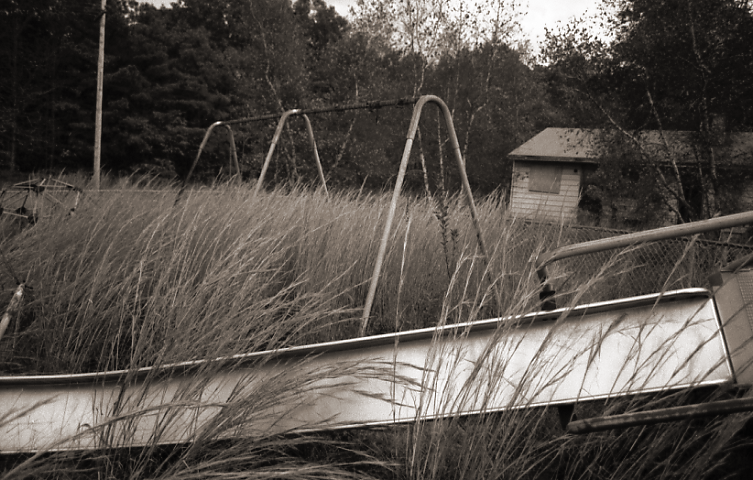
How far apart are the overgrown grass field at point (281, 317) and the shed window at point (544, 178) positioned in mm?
17287

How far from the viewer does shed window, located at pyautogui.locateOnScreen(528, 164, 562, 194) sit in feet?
66.6

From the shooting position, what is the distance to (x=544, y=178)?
67.9ft

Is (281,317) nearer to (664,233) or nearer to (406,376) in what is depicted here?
(406,376)

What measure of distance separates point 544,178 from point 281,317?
20.3 meters

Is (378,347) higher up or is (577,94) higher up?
(577,94)

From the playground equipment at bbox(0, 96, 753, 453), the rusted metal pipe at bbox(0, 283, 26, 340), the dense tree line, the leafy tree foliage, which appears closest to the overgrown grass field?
the playground equipment at bbox(0, 96, 753, 453)

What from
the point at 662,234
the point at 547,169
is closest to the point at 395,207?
the point at 662,234

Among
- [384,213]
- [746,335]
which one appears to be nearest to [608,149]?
[384,213]

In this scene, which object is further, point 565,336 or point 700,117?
point 700,117

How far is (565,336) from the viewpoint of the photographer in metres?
1.89

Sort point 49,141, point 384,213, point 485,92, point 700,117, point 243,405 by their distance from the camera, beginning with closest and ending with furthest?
1. point 243,405
2. point 384,213
3. point 700,117
4. point 485,92
5. point 49,141

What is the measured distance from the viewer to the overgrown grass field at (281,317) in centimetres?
142

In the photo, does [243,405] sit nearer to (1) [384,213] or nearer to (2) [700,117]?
(1) [384,213]

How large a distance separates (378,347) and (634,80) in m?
10.1
